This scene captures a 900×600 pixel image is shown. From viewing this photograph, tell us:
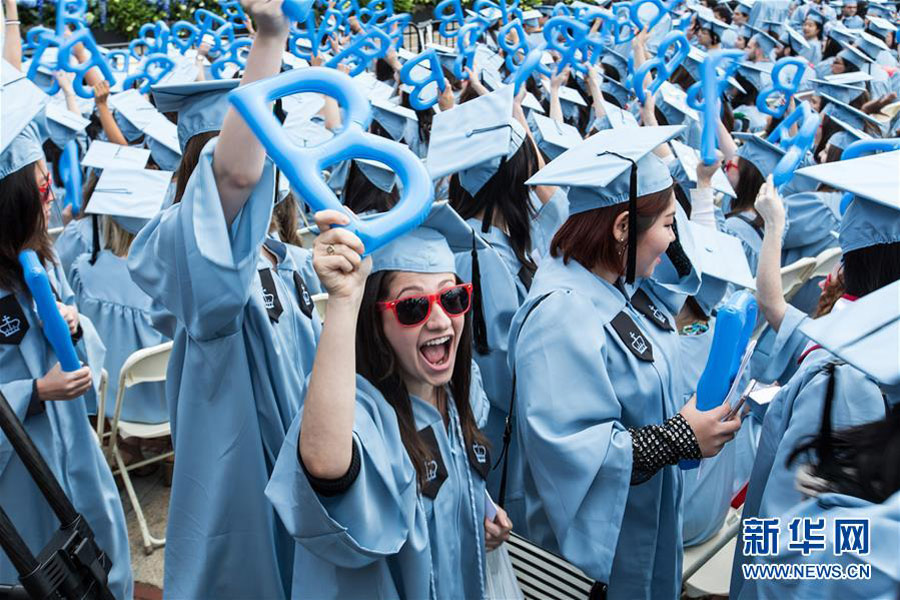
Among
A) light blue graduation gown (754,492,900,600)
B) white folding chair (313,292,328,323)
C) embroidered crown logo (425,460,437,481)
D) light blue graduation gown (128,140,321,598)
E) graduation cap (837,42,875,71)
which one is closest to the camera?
light blue graduation gown (754,492,900,600)

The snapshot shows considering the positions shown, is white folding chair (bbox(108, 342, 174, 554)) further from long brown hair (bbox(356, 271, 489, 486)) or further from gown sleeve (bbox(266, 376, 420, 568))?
gown sleeve (bbox(266, 376, 420, 568))

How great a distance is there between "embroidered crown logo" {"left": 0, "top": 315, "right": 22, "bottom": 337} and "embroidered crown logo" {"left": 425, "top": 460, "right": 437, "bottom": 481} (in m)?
1.48

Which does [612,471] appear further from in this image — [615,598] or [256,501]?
[256,501]

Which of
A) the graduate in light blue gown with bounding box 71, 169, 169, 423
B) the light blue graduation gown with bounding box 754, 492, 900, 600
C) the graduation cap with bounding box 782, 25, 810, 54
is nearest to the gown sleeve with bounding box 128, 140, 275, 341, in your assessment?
the light blue graduation gown with bounding box 754, 492, 900, 600

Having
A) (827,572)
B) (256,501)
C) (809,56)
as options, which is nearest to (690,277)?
(827,572)

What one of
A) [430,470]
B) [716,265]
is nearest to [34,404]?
[430,470]

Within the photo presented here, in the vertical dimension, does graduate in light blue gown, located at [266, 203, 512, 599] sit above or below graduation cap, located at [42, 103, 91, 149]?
above

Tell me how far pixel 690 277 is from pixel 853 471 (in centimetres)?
153

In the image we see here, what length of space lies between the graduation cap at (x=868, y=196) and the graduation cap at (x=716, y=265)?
86cm

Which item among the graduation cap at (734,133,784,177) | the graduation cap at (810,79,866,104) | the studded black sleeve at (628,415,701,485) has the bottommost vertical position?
the graduation cap at (810,79,866,104)

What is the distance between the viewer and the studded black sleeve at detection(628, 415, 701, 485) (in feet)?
7.84

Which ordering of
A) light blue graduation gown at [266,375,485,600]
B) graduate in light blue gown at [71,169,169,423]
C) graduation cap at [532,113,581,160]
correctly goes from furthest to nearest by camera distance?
graduation cap at [532,113,581,160] → graduate in light blue gown at [71,169,169,423] → light blue graduation gown at [266,375,485,600]

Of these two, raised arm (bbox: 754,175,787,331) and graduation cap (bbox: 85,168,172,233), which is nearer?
raised arm (bbox: 754,175,787,331)

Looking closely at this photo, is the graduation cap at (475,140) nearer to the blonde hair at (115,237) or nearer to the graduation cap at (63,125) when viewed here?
the blonde hair at (115,237)
